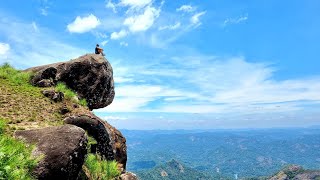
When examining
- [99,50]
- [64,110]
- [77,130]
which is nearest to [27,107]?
[64,110]

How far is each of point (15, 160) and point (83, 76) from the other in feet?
68.6

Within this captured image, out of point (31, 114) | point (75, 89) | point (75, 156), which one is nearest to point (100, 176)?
point (75, 156)

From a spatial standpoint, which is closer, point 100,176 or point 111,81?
point 100,176

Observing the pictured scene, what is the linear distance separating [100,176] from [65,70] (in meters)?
15.0

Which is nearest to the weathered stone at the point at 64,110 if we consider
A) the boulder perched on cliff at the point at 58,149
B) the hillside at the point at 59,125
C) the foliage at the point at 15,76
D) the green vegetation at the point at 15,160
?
the hillside at the point at 59,125

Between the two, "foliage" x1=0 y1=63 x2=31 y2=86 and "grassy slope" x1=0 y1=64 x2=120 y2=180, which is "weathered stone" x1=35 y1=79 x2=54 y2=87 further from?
"foliage" x1=0 y1=63 x2=31 y2=86

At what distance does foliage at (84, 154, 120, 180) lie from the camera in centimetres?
1931

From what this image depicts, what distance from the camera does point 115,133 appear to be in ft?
92.5

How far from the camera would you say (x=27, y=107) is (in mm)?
23625

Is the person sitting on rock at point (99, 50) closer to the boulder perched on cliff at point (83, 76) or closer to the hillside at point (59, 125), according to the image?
the hillside at point (59, 125)

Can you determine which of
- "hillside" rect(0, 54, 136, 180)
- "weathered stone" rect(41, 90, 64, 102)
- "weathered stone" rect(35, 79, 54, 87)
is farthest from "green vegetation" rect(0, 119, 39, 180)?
"weathered stone" rect(35, 79, 54, 87)

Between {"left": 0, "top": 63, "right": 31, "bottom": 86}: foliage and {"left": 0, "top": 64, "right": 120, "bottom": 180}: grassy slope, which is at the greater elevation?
{"left": 0, "top": 63, "right": 31, "bottom": 86}: foliage

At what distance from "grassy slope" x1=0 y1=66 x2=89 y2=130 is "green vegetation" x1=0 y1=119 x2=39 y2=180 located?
4645 mm

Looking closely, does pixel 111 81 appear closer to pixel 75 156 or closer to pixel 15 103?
pixel 15 103
